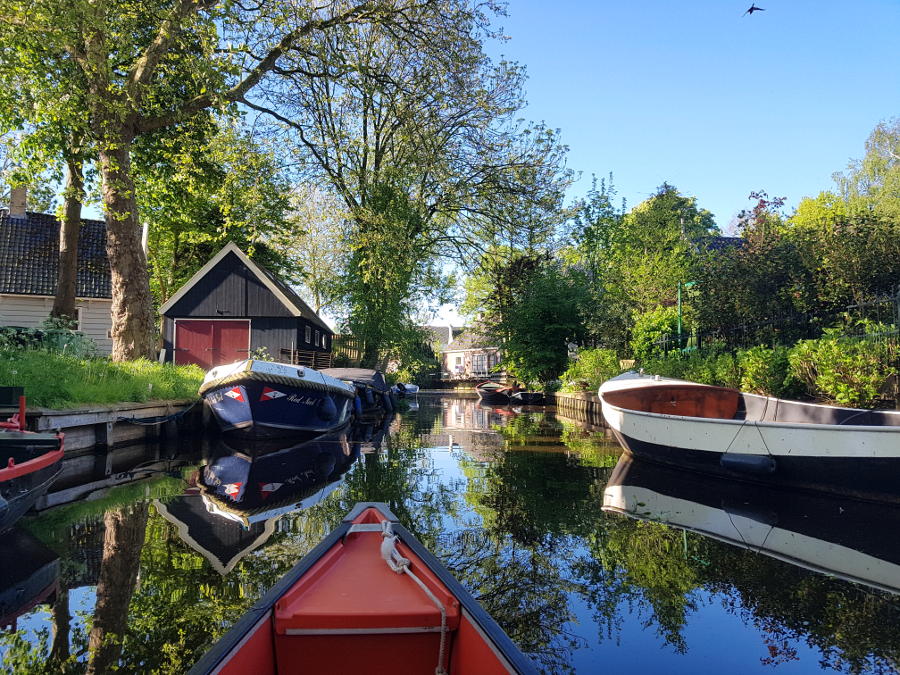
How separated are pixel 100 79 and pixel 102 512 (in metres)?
11.5

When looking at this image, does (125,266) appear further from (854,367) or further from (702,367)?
(854,367)

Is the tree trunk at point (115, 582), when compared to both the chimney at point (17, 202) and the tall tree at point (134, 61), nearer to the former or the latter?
the tall tree at point (134, 61)

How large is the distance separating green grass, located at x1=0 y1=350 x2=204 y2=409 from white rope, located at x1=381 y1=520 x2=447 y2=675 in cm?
870

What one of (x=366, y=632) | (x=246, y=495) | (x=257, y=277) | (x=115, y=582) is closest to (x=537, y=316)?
(x=257, y=277)

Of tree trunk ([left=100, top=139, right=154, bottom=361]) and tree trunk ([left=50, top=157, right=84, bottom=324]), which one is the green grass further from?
tree trunk ([left=50, top=157, right=84, bottom=324])

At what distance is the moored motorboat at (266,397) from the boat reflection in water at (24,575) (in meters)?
7.14

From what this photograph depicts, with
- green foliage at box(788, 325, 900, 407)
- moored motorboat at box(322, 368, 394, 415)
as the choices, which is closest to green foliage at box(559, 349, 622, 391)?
moored motorboat at box(322, 368, 394, 415)

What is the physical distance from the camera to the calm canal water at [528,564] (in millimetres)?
3480

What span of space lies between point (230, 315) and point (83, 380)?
14.5 meters

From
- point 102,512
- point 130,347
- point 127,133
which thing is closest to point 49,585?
point 102,512

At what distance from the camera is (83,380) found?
37.1 feet

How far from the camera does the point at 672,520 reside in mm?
6527

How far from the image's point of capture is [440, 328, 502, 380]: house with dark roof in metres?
62.4

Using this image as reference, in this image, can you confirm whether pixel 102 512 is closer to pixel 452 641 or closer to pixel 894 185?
pixel 452 641
